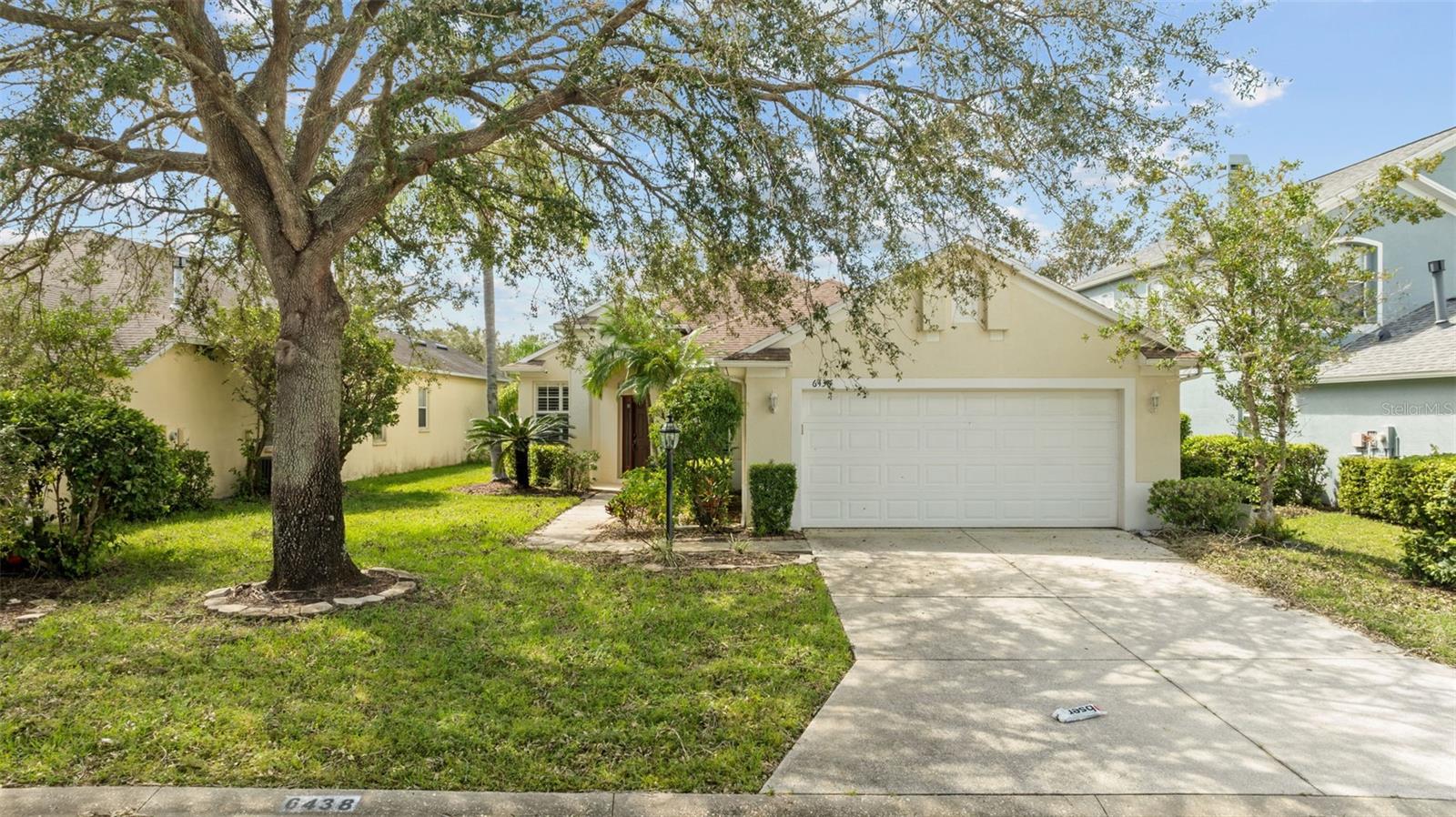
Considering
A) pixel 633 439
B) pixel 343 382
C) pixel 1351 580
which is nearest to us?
pixel 1351 580

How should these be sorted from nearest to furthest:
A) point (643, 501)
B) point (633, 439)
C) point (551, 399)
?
point (643, 501)
point (633, 439)
point (551, 399)

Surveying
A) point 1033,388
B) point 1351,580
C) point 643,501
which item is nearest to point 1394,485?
point 1351,580

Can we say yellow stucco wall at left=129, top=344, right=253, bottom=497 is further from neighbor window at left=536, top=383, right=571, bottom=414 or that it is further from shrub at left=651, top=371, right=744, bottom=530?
shrub at left=651, top=371, right=744, bottom=530

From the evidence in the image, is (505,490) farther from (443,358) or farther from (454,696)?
(454,696)

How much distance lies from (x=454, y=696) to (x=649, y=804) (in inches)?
70.6

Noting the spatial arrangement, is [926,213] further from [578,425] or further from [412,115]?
[578,425]

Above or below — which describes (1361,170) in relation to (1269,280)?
above

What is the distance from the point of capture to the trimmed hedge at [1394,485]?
10000 mm

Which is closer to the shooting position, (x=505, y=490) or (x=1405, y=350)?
(x=1405, y=350)

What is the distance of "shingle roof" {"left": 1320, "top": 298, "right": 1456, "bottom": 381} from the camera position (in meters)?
11.5

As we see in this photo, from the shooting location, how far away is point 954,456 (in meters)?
10.9

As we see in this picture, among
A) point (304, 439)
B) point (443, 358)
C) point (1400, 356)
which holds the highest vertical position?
point (443, 358)

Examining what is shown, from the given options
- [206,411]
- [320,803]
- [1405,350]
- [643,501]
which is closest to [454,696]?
[320,803]

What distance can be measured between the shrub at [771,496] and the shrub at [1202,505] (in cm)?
522
